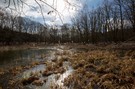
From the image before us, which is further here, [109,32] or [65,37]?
[65,37]

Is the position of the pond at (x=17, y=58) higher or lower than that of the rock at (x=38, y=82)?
higher

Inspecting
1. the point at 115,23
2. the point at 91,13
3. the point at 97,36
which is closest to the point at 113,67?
the point at 115,23

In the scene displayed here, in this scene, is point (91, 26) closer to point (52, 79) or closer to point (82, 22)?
point (82, 22)

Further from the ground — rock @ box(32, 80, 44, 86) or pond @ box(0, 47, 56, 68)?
pond @ box(0, 47, 56, 68)

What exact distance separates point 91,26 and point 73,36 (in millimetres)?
27488

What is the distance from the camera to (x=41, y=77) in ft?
44.6

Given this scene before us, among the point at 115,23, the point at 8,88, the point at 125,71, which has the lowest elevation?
the point at 8,88

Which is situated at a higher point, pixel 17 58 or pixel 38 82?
pixel 17 58

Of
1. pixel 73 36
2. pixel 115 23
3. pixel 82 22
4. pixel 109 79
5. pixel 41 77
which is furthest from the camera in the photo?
pixel 73 36

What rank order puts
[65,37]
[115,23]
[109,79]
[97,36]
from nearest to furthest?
[109,79] < [115,23] < [97,36] < [65,37]

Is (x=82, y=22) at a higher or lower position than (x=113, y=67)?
higher

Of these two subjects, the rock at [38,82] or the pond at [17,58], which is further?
the pond at [17,58]

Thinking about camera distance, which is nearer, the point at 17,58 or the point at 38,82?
the point at 38,82

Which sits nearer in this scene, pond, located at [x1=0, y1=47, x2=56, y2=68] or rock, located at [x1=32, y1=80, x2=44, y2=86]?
rock, located at [x1=32, y1=80, x2=44, y2=86]
